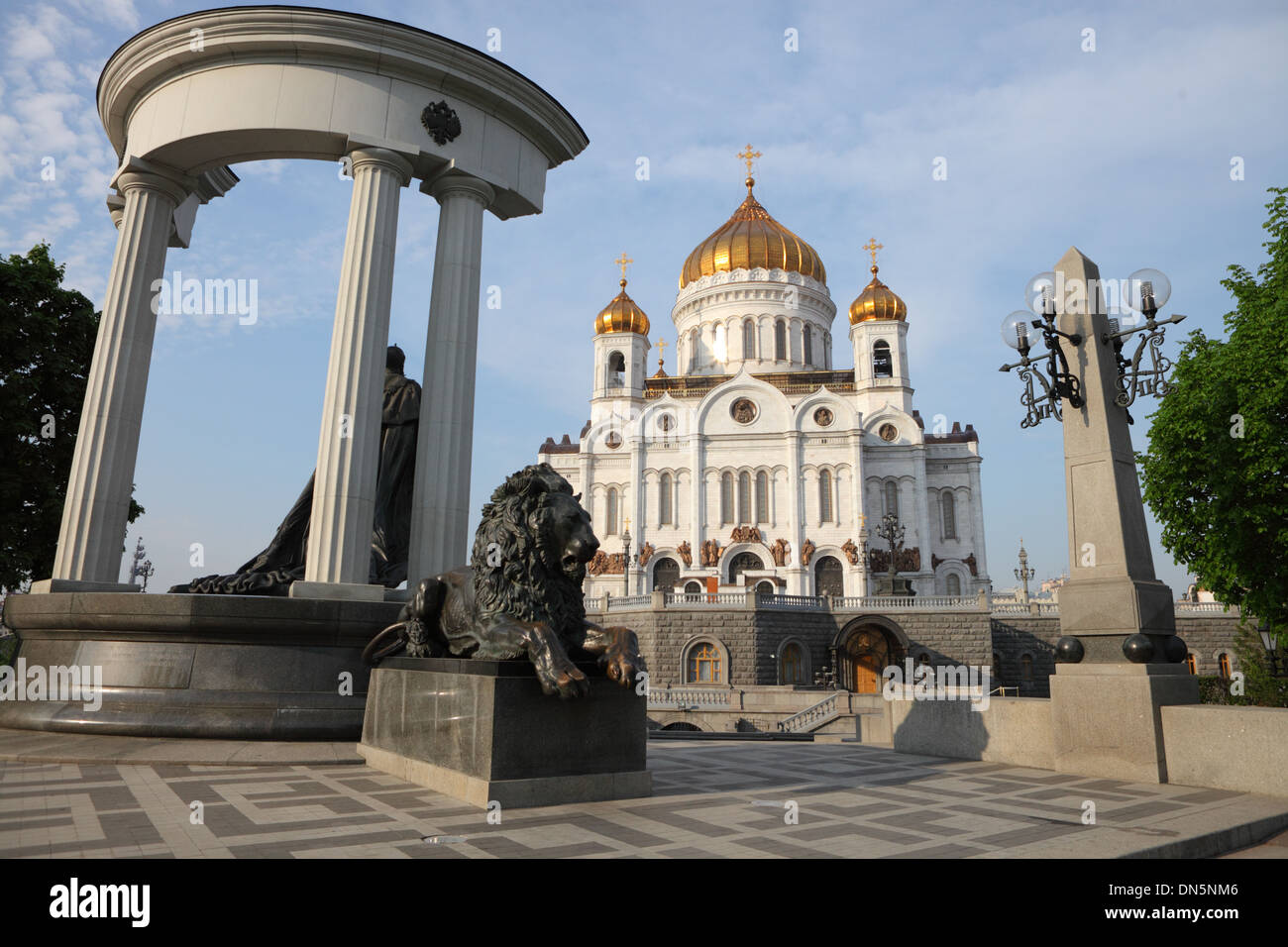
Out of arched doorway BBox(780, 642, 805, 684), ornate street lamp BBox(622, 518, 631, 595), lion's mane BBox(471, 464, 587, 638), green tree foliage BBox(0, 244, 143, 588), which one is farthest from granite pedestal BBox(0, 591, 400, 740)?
ornate street lamp BBox(622, 518, 631, 595)

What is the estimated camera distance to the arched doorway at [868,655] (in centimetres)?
3381

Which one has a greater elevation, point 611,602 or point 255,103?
point 255,103

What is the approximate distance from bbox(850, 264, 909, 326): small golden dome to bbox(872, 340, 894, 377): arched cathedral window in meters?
1.89

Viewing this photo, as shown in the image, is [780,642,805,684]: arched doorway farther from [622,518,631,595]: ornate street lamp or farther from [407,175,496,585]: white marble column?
[407,175,496,585]: white marble column

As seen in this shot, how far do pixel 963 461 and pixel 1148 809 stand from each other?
47.2 m

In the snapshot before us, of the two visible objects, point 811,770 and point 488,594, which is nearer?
point 488,594

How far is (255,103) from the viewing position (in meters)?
9.42

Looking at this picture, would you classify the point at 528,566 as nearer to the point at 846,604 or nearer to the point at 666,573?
the point at 846,604

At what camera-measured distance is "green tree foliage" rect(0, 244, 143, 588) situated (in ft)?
52.1

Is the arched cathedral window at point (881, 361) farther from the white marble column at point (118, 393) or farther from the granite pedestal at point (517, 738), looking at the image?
the granite pedestal at point (517, 738)

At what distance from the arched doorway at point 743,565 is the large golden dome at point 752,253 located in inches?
924
